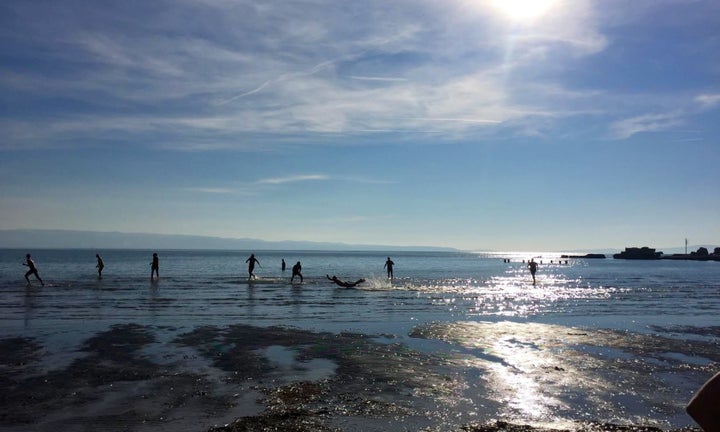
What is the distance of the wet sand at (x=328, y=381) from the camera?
8234 mm

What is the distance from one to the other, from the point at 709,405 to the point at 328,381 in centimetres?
889

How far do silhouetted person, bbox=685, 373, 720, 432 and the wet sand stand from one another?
582cm

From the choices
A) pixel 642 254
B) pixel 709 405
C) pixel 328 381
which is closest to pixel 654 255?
pixel 642 254

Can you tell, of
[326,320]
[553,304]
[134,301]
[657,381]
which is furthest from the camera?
[553,304]

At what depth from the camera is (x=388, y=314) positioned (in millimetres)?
22422

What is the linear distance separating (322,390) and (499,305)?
18456mm

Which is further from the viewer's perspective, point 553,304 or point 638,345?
point 553,304

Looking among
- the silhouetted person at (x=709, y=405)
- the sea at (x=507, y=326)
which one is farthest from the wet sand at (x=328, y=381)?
the silhouetted person at (x=709, y=405)

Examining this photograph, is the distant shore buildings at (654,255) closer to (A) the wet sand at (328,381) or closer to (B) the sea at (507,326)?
(B) the sea at (507,326)

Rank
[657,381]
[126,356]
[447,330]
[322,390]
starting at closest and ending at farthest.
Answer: [322,390] < [657,381] < [126,356] < [447,330]

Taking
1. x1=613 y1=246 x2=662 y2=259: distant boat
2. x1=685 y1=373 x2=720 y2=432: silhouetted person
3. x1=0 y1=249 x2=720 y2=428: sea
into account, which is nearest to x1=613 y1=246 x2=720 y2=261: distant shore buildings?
x1=613 y1=246 x2=662 y2=259: distant boat

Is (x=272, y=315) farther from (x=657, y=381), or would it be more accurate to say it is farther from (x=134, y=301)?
(x=657, y=381)

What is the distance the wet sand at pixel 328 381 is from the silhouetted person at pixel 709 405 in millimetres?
5824

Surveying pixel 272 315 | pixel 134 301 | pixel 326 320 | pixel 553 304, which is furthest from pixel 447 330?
pixel 134 301
